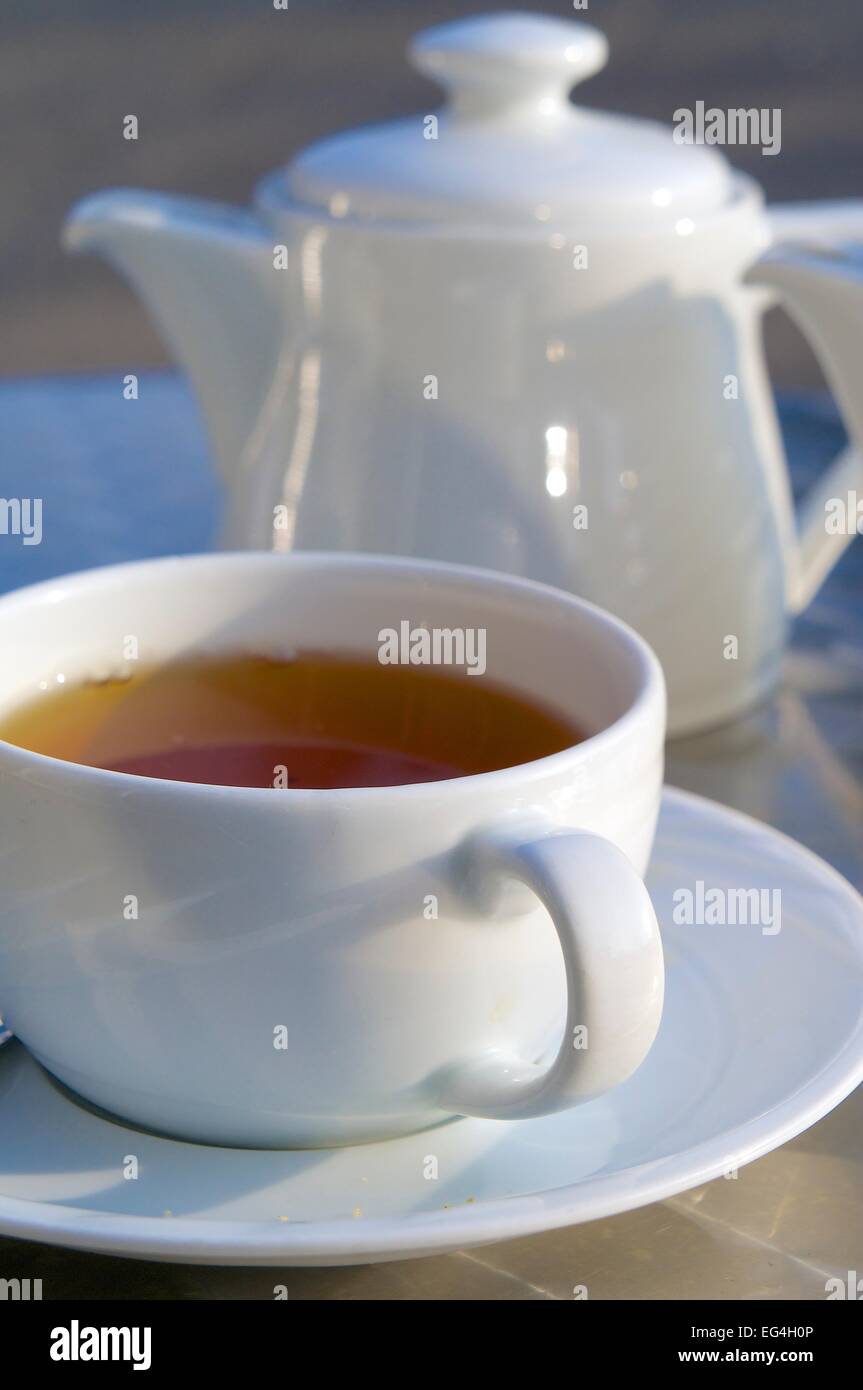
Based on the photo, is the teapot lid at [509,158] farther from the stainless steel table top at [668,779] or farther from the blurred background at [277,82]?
the blurred background at [277,82]

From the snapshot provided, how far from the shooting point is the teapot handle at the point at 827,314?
67 cm

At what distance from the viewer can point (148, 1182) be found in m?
0.38

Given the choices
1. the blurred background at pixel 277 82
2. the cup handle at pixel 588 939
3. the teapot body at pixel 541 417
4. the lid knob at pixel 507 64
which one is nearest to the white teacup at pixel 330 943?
the cup handle at pixel 588 939

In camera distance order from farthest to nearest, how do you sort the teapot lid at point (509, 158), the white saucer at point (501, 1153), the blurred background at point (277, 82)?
the blurred background at point (277, 82)
the teapot lid at point (509, 158)
the white saucer at point (501, 1153)

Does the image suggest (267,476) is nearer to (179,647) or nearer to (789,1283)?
(179,647)

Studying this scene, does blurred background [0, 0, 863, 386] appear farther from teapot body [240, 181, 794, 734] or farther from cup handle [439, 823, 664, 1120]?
cup handle [439, 823, 664, 1120]

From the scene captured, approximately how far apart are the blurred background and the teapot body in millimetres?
1940

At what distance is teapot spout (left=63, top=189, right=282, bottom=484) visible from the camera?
69 cm

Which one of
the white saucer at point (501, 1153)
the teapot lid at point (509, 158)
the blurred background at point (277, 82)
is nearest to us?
the white saucer at point (501, 1153)

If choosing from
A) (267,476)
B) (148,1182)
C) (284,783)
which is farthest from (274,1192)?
(267,476)

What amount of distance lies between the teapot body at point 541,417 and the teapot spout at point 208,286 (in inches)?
0.7

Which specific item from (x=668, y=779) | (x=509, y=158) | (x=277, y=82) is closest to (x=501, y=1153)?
(x=668, y=779)

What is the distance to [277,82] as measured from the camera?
9.48 feet

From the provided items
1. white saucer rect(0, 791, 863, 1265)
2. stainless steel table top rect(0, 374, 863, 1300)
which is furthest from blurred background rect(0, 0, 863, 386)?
white saucer rect(0, 791, 863, 1265)
